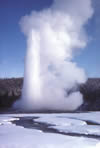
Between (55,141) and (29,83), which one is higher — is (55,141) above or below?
below

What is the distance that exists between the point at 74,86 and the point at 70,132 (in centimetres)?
3312

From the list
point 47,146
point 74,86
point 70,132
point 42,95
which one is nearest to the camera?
point 47,146

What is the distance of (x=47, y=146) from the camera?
610 cm

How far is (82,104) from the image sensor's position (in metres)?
30.4

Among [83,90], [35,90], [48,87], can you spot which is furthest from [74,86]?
[35,90]

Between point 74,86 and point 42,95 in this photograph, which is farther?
point 74,86

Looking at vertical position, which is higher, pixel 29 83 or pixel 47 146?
pixel 29 83

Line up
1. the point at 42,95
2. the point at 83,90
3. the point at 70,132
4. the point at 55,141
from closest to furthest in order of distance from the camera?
1. the point at 55,141
2. the point at 70,132
3. the point at 42,95
4. the point at 83,90

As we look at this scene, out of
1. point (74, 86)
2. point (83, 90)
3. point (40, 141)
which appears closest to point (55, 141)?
point (40, 141)

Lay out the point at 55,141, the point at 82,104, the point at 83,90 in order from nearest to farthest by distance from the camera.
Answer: the point at 55,141 < the point at 82,104 < the point at 83,90

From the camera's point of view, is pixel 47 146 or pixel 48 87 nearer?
→ pixel 47 146

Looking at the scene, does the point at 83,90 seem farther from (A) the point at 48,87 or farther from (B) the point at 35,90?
(B) the point at 35,90

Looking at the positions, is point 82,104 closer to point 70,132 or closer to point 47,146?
point 70,132

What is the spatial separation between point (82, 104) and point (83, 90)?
8515mm
